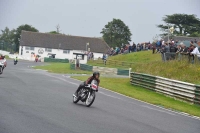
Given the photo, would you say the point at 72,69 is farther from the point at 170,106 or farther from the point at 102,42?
the point at 102,42

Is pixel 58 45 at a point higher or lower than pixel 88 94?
higher

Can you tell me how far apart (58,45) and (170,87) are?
3589 inches

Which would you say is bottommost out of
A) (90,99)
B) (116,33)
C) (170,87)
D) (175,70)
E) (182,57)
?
(170,87)

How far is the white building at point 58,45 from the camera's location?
115250 millimetres

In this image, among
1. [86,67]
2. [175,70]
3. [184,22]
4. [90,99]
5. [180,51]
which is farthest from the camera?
[184,22]

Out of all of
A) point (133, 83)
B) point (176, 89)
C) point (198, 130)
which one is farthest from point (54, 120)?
point (133, 83)

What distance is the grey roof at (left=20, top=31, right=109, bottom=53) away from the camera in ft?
380

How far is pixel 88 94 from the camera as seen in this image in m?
16.9

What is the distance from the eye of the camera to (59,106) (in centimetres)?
1535

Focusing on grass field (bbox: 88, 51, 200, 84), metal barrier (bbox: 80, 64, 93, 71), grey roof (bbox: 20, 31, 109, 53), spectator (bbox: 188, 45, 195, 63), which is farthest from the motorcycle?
grey roof (bbox: 20, 31, 109, 53)

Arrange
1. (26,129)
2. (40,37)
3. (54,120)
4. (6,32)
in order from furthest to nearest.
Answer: (6,32) < (40,37) < (54,120) < (26,129)

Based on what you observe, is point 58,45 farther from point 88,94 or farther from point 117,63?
point 88,94

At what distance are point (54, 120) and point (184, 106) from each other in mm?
11867

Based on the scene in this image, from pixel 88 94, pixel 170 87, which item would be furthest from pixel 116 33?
pixel 88 94
